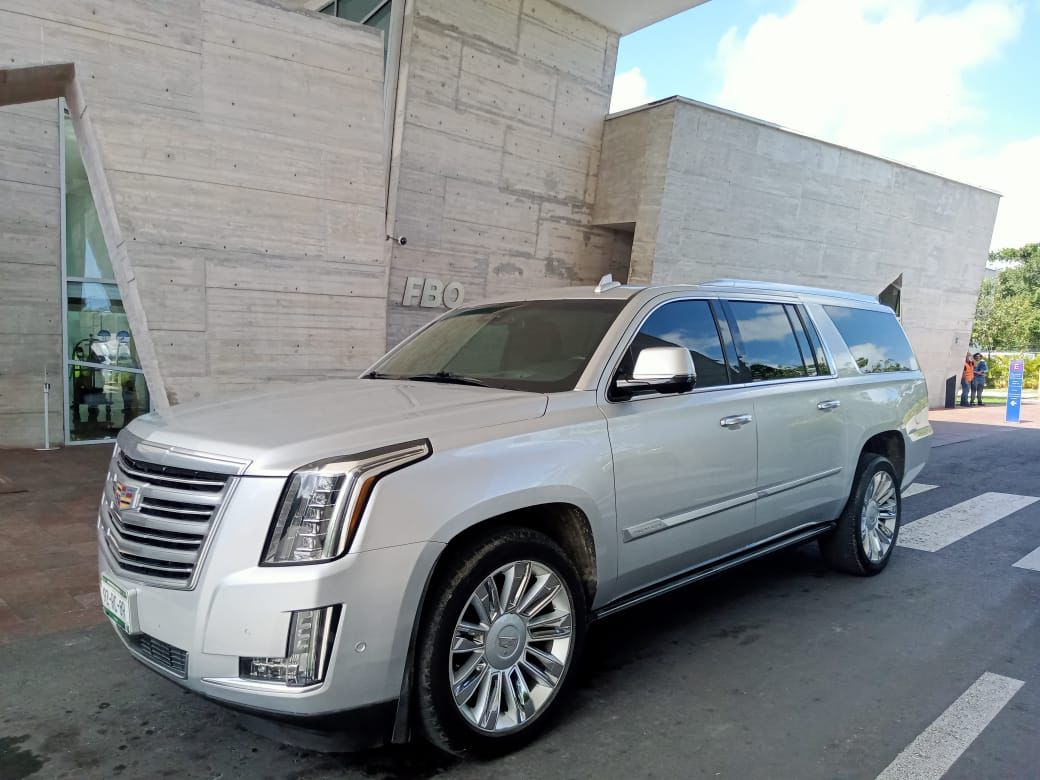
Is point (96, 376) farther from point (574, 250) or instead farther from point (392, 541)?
point (392, 541)

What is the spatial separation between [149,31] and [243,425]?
619 centimetres

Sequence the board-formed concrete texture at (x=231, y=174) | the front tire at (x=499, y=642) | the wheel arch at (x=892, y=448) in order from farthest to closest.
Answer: the board-formed concrete texture at (x=231, y=174)
the wheel arch at (x=892, y=448)
the front tire at (x=499, y=642)

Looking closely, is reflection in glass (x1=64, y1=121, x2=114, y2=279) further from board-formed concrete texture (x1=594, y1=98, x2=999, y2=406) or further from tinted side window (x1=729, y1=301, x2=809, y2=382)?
tinted side window (x1=729, y1=301, x2=809, y2=382)

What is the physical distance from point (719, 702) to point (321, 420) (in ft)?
7.23

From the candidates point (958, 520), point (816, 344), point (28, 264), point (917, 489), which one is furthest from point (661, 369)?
point (28, 264)

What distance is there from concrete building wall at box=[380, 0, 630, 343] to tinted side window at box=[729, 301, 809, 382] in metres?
7.54

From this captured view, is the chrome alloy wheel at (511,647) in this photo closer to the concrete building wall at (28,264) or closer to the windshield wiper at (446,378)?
the windshield wiper at (446,378)

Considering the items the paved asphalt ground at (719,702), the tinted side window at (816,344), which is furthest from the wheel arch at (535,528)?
the tinted side window at (816,344)

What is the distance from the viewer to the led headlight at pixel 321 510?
2.42 meters

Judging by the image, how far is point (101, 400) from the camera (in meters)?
10.9

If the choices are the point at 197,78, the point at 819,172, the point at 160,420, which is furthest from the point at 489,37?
the point at 160,420

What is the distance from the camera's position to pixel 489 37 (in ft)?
38.6

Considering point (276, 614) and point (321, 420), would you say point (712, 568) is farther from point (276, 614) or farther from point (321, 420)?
point (276, 614)

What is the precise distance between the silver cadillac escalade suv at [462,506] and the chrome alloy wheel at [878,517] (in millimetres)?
806
